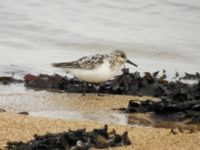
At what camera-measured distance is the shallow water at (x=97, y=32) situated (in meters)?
10.1

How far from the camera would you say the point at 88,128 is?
5.63 meters

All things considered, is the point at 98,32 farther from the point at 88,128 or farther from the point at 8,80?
the point at 88,128

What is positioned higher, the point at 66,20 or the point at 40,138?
the point at 66,20

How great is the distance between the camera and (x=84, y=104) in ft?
23.4

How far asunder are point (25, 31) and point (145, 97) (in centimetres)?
495

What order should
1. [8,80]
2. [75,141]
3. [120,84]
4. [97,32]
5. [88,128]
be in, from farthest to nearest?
[97,32]
[8,80]
[120,84]
[88,128]
[75,141]

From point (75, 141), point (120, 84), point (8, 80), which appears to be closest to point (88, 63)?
point (120, 84)

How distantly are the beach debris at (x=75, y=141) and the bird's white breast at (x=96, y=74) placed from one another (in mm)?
2537

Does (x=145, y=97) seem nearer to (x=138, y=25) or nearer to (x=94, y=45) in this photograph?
(x=94, y=45)

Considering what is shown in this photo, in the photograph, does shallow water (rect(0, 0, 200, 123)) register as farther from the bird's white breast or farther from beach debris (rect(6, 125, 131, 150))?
A: beach debris (rect(6, 125, 131, 150))

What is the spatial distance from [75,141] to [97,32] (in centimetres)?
704

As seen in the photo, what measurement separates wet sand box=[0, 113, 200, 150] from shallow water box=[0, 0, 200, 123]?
128 inches

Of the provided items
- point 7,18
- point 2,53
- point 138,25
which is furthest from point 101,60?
point 7,18

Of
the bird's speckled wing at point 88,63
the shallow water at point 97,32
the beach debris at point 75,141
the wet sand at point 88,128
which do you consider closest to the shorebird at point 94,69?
the bird's speckled wing at point 88,63
